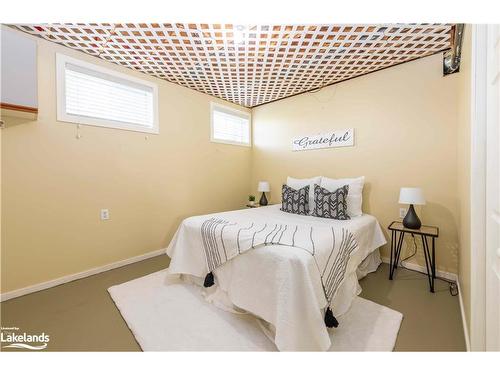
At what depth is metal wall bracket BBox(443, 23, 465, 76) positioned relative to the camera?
147cm

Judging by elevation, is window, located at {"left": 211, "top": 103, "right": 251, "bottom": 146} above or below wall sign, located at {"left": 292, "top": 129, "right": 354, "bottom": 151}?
above

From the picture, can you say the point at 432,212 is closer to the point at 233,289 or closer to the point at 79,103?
the point at 233,289

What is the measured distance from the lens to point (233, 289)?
5.50ft

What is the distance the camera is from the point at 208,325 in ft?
5.16

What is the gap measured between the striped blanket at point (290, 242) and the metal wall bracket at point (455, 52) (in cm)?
168

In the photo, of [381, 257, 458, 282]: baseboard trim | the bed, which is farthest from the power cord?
the bed

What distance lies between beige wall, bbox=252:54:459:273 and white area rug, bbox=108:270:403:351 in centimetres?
135

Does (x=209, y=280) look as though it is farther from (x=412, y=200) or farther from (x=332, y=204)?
(x=412, y=200)

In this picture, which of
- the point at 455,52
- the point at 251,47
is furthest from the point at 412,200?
the point at 251,47

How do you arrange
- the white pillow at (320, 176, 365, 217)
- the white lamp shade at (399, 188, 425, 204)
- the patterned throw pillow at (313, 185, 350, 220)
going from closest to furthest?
the white lamp shade at (399, 188, 425, 204), the patterned throw pillow at (313, 185, 350, 220), the white pillow at (320, 176, 365, 217)

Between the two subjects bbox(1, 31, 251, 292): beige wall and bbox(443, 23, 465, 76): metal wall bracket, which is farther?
bbox(1, 31, 251, 292): beige wall

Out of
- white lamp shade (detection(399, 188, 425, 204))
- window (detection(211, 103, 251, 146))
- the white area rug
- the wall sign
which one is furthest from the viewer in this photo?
window (detection(211, 103, 251, 146))

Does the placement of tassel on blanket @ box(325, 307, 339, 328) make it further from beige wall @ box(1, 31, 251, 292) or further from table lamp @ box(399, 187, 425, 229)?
beige wall @ box(1, 31, 251, 292)
